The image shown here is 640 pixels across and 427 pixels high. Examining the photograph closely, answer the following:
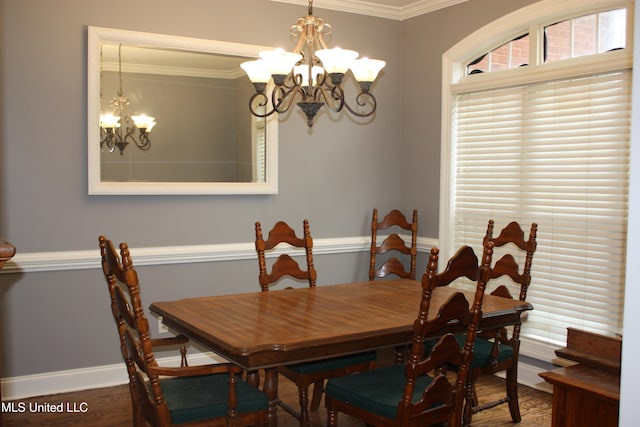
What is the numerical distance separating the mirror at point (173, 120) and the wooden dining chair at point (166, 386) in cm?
164

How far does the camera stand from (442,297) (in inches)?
133

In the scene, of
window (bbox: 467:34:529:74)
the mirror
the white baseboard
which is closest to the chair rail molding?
the mirror

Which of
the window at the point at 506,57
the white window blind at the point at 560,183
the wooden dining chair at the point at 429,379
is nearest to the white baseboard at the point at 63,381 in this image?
the wooden dining chair at the point at 429,379

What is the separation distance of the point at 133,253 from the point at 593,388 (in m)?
3.19

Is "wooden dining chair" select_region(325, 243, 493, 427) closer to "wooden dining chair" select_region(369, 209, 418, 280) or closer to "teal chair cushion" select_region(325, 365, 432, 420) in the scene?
"teal chair cushion" select_region(325, 365, 432, 420)

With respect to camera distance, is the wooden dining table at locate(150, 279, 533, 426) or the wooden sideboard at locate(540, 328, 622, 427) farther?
the wooden dining table at locate(150, 279, 533, 426)

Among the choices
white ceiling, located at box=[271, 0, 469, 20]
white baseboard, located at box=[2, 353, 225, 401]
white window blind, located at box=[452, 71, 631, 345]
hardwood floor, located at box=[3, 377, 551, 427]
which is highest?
white ceiling, located at box=[271, 0, 469, 20]

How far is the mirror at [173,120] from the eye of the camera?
4.05 meters

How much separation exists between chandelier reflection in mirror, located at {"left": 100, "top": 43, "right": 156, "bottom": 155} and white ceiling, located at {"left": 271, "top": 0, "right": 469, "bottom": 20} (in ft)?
4.44

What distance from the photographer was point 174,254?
4.29 meters

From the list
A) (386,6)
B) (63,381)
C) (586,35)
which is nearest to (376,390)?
(63,381)

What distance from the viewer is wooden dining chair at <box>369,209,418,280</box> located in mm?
4746

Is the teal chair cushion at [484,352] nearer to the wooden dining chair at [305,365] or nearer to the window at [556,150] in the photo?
the wooden dining chair at [305,365]

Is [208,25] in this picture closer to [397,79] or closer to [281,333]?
[397,79]
